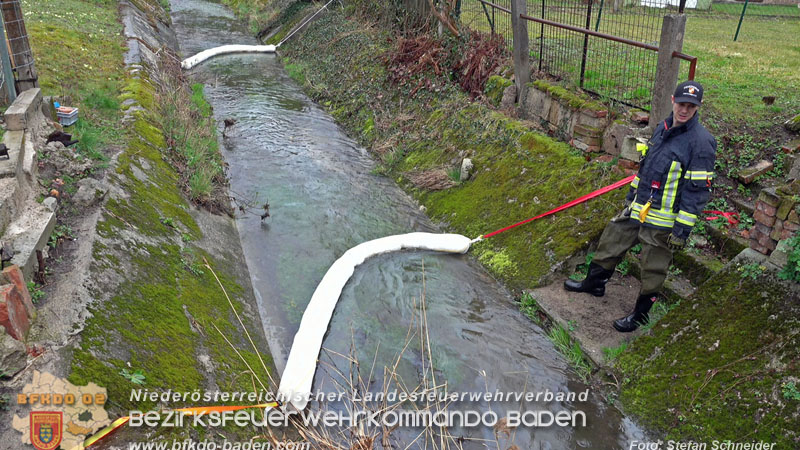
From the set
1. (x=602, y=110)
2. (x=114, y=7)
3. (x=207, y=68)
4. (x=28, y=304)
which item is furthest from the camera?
(x=114, y=7)

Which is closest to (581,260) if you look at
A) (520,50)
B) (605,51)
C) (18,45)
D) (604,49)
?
(520,50)

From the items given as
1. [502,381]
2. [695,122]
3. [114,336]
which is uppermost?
[695,122]

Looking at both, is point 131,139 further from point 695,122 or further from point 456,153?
A: point 695,122

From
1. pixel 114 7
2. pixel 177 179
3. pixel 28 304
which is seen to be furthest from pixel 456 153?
pixel 114 7

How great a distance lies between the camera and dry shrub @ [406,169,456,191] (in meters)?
8.16

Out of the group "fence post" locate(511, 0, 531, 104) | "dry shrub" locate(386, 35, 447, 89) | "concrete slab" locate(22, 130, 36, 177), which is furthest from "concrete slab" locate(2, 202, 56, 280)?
"dry shrub" locate(386, 35, 447, 89)

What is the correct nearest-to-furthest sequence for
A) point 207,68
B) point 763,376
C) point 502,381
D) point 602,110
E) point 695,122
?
point 763,376
point 695,122
point 502,381
point 602,110
point 207,68

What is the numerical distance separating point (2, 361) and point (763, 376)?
485 centimetres

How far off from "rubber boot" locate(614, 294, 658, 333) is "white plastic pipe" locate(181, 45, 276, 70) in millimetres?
13443

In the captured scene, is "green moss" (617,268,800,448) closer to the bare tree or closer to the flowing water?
the flowing water

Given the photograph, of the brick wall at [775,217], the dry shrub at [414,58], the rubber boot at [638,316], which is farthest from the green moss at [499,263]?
the dry shrub at [414,58]

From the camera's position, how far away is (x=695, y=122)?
4375 mm

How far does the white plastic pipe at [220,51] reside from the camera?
15.0m

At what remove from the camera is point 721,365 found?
399 cm
